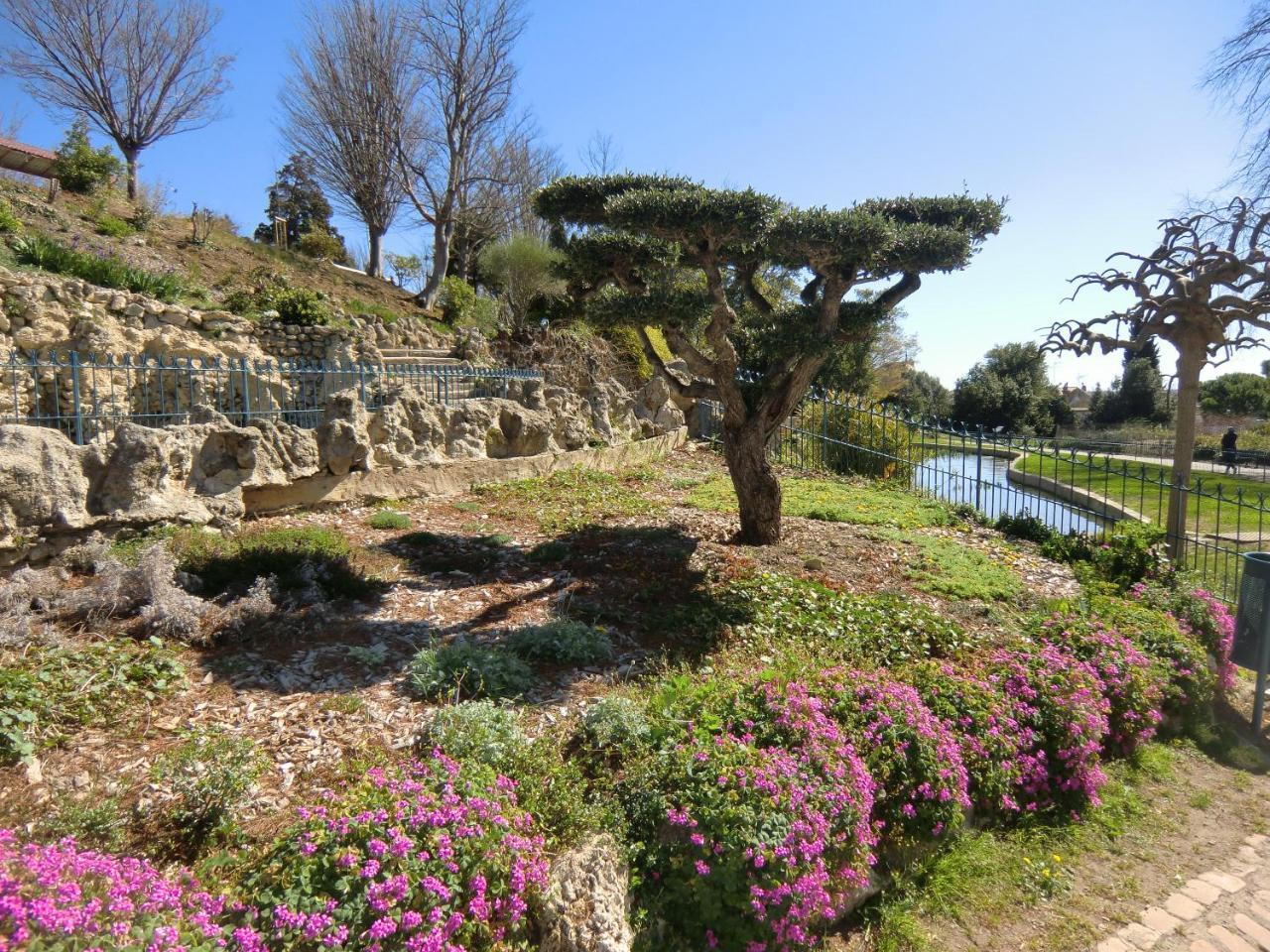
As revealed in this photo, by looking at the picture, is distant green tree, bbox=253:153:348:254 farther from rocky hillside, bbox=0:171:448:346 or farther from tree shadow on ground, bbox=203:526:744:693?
tree shadow on ground, bbox=203:526:744:693

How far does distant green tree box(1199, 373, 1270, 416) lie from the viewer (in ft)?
97.2

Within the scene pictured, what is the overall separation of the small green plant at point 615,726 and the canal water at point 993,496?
6685mm

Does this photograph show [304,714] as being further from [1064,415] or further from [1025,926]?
[1064,415]

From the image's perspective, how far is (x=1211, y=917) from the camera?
3.12 m

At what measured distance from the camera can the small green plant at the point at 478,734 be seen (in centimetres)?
289

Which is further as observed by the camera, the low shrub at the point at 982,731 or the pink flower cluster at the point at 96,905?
the low shrub at the point at 982,731

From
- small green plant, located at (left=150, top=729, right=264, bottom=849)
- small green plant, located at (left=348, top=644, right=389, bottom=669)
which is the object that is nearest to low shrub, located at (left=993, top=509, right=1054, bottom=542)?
small green plant, located at (left=348, top=644, right=389, bottom=669)

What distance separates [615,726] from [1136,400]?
122 feet

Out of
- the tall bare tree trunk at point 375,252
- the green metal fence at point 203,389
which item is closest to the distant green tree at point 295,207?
the tall bare tree trunk at point 375,252

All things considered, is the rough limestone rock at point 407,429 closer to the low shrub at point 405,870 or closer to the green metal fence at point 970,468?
the low shrub at point 405,870

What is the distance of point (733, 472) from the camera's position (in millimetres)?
6906

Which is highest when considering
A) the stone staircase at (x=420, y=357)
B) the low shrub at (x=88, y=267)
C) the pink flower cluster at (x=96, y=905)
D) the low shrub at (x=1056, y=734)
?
the low shrub at (x=88, y=267)

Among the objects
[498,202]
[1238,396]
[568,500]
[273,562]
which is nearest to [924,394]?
[1238,396]

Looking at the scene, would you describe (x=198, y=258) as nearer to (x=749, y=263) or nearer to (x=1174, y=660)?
(x=749, y=263)
